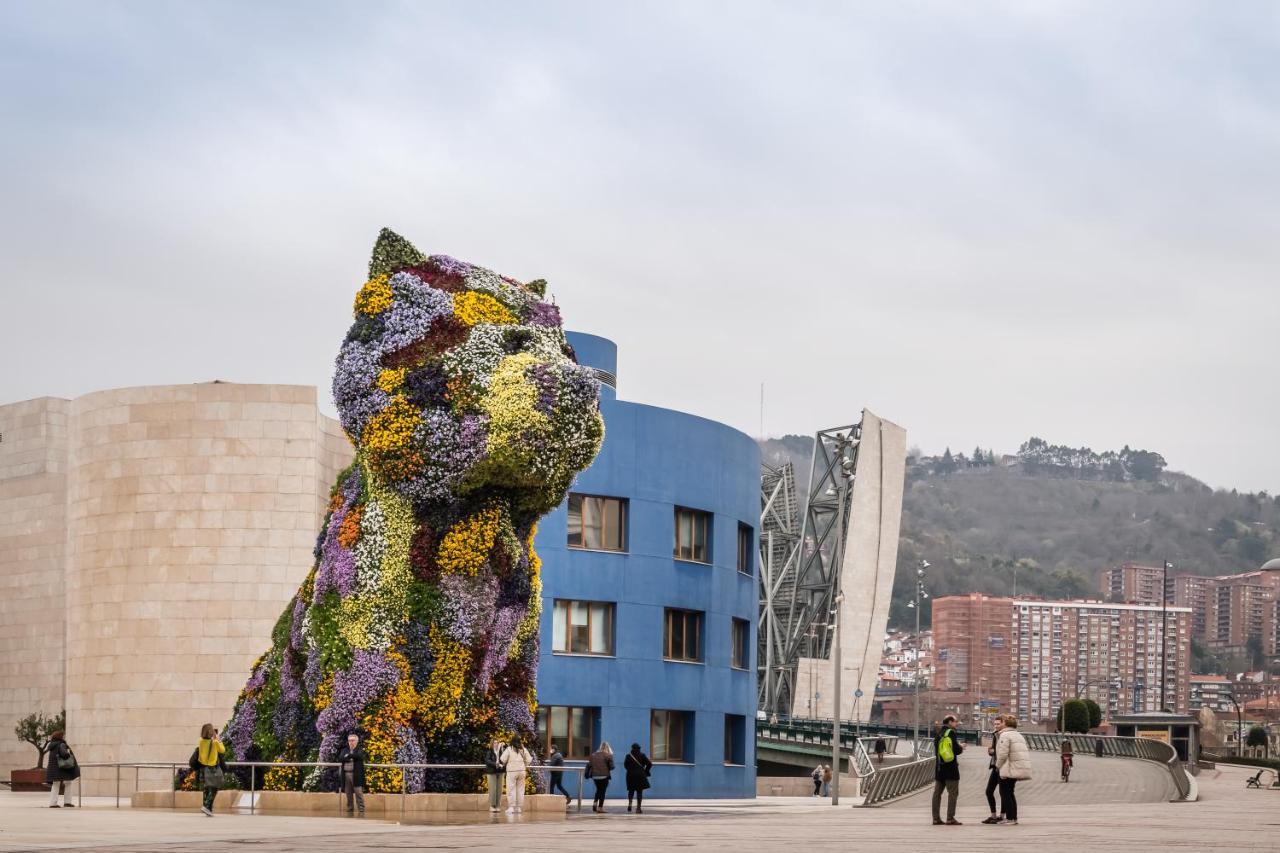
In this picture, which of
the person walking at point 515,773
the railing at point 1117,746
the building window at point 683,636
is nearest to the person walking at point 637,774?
the person walking at point 515,773

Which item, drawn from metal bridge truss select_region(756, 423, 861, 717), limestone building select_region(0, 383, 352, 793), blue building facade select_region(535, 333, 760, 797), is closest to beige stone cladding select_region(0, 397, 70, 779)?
limestone building select_region(0, 383, 352, 793)

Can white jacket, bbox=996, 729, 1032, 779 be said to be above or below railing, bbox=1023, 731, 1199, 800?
above

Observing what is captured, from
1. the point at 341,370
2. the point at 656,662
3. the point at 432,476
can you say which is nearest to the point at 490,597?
the point at 432,476

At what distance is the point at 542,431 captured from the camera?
22375 millimetres

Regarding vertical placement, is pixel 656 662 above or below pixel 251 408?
below

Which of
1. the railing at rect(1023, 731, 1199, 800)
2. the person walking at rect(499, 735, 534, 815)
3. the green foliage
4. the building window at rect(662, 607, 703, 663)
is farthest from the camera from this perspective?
the green foliage

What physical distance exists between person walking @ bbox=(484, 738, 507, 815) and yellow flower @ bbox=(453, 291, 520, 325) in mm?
5882

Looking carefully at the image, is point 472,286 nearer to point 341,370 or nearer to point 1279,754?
point 341,370

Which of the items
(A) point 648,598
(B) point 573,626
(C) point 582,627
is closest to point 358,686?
(B) point 573,626

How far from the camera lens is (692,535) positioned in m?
46.8

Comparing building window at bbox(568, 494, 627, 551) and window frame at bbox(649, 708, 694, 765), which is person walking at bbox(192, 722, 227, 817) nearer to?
building window at bbox(568, 494, 627, 551)

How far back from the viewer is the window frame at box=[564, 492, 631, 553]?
44.0 meters

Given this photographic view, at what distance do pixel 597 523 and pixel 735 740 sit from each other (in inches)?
342

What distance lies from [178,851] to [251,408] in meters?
33.1
